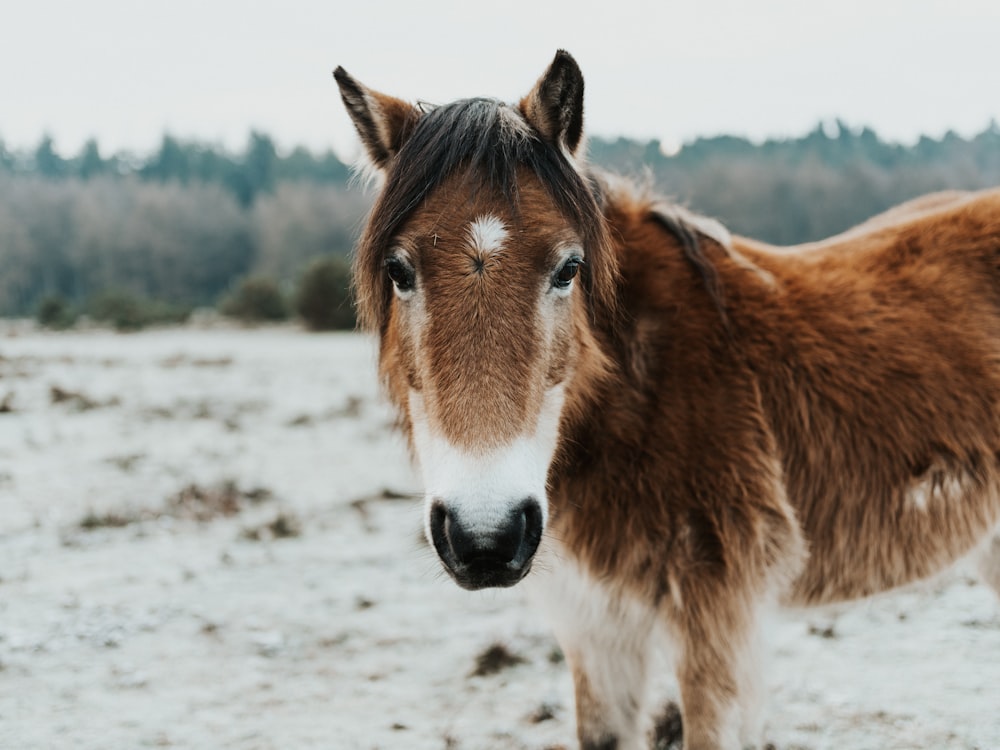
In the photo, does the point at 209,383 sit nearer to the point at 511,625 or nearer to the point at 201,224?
the point at 511,625

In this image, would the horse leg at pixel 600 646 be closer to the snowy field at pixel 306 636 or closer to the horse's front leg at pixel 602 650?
the horse's front leg at pixel 602 650

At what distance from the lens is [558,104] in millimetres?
2340

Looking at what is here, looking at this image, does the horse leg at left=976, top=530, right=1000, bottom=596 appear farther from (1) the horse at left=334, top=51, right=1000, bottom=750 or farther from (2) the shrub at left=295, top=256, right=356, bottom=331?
(2) the shrub at left=295, top=256, right=356, bottom=331

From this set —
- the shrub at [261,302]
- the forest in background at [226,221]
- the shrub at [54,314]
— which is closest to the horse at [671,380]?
the shrub at [261,302]

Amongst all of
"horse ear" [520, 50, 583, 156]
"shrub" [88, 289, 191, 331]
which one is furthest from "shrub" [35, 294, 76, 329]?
"horse ear" [520, 50, 583, 156]

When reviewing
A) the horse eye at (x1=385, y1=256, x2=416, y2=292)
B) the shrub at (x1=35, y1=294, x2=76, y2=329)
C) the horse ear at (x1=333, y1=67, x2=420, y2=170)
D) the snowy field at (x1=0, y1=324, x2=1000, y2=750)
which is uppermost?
the horse ear at (x1=333, y1=67, x2=420, y2=170)

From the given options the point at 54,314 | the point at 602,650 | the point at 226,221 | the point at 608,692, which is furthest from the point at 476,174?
the point at 226,221

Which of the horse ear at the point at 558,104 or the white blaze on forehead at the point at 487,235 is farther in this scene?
the horse ear at the point at 558,104

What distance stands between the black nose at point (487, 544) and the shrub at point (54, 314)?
121 ft

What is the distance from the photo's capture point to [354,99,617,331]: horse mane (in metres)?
2.21

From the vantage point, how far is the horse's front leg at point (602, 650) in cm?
260

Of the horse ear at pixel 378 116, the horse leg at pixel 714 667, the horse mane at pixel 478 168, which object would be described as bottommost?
the horse leg at pixel 714 667

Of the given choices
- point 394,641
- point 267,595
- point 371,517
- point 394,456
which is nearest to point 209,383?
point 394,456

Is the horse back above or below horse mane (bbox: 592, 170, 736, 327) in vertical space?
below
